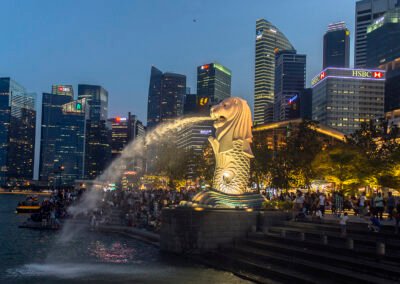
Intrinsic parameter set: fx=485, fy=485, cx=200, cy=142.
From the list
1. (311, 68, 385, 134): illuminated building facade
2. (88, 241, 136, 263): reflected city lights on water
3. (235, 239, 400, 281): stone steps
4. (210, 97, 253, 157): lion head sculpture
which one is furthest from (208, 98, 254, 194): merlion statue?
(311, 68, 385, 134): illuminated building facade

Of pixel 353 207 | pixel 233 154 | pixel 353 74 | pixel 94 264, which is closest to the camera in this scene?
pixel 94 264

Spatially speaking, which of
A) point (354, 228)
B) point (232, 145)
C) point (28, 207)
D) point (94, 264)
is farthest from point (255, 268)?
point (28, 207)

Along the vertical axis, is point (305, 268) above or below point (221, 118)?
below

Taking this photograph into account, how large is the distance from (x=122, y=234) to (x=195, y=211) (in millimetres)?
14281

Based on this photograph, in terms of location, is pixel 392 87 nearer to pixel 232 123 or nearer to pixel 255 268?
pixel 232 123

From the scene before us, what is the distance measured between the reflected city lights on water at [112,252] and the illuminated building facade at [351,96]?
15330 centimetres

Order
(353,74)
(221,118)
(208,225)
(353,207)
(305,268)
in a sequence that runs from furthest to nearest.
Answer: (353,74) < (353,207) < (221,118) < (208,225) < (305,268)

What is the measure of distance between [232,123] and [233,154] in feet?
5.76

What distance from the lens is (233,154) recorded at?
26.7 m

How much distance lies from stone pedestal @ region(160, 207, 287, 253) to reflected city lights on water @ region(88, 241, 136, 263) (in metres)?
2.45

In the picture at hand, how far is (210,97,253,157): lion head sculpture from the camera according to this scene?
26953mm

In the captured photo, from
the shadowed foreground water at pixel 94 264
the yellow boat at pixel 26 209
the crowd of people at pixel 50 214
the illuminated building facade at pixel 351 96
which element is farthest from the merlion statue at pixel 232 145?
the illuminated building facade at pixel 351 96

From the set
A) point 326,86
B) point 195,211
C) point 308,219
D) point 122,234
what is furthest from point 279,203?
point 326,86

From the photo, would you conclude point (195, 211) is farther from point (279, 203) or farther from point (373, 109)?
point (373, 109)
